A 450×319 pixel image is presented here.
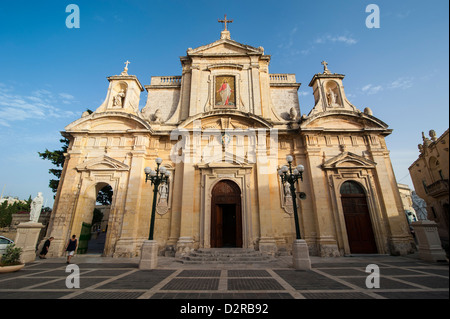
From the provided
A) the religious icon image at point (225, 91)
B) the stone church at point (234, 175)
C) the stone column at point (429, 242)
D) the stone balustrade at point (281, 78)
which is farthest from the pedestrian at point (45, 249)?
the stone column at point (429, 242)

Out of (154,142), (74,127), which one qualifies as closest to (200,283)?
(154,142)

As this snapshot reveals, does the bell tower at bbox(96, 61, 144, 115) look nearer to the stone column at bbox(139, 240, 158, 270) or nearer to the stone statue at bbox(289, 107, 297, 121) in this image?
the stone column at bbox(139, 240, 158, 270)

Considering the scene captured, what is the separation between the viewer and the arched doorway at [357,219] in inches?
491

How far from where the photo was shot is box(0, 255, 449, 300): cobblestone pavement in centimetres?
507

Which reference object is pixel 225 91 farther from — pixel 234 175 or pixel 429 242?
pixel 429 242

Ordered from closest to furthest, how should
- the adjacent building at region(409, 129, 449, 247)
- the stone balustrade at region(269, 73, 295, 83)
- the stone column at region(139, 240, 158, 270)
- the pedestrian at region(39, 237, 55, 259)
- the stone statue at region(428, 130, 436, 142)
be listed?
1. the stone column at region(139, 240, 158, 270)
2. the pedestrian at region(39, 237, 55, 259)
3. the stone balustrade at region(269, 73, 295, 83)
4. the adjacent building at region(409, 129, 449, 247)
5. the stone statue at region(428, 130, 436, 142)

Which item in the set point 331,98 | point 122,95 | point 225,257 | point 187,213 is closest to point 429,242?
point 225,257

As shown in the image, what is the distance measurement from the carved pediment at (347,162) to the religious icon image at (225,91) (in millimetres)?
8291

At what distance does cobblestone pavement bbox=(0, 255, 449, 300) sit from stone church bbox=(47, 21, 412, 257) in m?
4.23

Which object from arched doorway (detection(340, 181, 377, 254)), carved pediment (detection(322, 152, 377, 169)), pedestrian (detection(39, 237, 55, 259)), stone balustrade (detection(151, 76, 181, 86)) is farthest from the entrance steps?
stone balustrade (detection(151, 76, 181, 86))

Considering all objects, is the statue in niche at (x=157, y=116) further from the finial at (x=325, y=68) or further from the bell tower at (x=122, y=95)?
the finial at (x=325, y=68)
